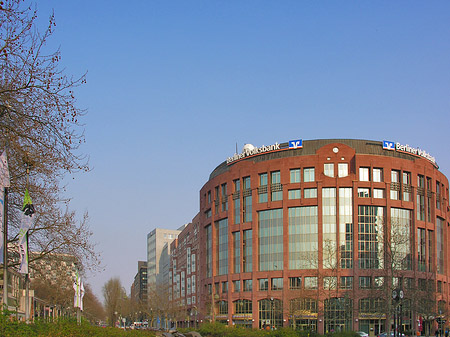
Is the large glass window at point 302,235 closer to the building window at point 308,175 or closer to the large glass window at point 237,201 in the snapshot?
the building window at point 308,175

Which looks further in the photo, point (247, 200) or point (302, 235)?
point (247, 200)

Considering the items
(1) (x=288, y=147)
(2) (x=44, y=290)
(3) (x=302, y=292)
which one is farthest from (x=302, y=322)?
(2) (x=44, y=290)

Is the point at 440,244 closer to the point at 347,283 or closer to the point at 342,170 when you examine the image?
the point at 347,283

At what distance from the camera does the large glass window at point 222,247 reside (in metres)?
121

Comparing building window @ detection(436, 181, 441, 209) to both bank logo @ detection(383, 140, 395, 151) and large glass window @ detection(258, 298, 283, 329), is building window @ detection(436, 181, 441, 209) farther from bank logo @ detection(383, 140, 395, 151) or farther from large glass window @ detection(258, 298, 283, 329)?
large glass window @ detection(258, 298, 283, 329)

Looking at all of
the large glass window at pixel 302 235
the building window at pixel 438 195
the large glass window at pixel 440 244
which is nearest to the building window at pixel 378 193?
the large glass window at pixel 302 235

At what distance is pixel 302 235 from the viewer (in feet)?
355

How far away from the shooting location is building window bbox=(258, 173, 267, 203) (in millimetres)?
112750

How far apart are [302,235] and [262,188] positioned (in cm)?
1251

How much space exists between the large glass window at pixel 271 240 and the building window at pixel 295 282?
3.11 m

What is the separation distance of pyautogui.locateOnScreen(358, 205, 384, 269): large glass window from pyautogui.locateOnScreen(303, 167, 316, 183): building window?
1058cm

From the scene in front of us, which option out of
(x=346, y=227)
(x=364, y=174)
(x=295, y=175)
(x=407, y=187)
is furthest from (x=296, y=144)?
(x=407, y=187)

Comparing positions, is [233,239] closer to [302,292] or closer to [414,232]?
[302,292]

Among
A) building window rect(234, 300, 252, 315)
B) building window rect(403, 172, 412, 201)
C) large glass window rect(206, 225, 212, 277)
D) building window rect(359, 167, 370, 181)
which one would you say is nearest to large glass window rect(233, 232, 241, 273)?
building window rect(234, 300, 252, 315)
